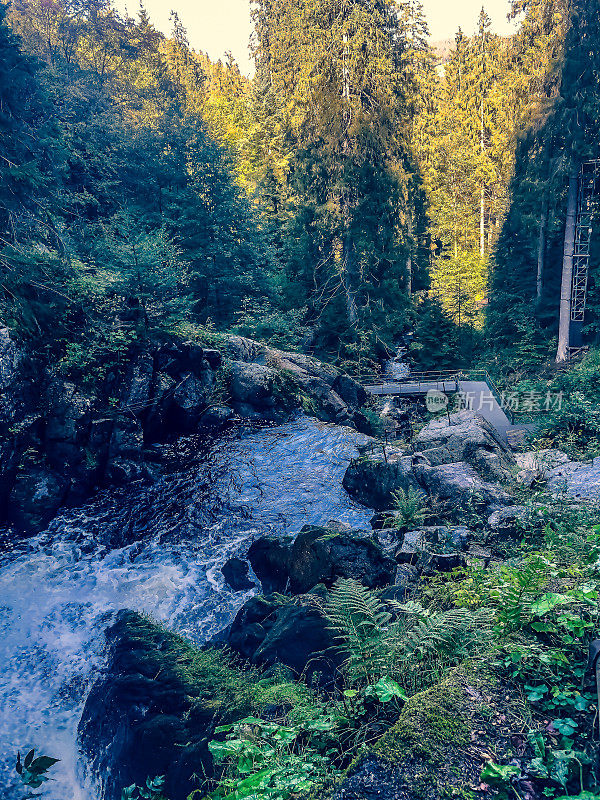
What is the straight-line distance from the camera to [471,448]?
1149cm

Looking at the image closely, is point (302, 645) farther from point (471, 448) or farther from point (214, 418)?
point (214, 418)

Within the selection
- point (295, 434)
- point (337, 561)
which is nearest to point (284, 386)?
point (295, 434)

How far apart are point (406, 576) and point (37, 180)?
1451 cm

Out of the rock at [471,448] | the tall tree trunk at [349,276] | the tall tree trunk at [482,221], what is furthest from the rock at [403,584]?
the tall tree trunk at [482,221]

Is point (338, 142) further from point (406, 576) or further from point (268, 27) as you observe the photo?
point (406, 576)

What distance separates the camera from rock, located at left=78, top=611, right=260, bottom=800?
16.5ft

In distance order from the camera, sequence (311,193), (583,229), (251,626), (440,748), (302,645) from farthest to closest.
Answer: (311,193), (583,229), (251,626), (302,645), (440,748)

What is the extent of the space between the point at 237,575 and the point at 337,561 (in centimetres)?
247

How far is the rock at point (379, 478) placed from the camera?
11.6 m

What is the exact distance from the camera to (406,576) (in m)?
7.59

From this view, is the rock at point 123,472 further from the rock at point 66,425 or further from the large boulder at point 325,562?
the large boulder at point 325,562

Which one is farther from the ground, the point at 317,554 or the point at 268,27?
the point at 268,27

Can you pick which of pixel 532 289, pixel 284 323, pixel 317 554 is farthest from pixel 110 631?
pixel 532 289

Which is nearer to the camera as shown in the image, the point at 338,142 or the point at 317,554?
the point at 317,554
